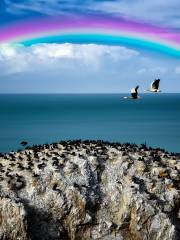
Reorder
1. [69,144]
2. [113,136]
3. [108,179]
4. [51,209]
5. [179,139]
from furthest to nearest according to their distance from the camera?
[113,136] → [179,139] → [69,144] → [108,179] → [51,209]

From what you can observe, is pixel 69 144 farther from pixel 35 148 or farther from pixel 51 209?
pixel 51 209

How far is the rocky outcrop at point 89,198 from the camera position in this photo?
34438 millimetres

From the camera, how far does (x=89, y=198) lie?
35656 mm

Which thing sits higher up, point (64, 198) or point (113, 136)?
point (64, 198)

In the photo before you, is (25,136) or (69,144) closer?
(69,144)

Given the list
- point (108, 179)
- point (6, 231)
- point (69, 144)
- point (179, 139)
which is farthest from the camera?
point (179, 139)

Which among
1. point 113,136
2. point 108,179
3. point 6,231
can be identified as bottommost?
point 113,136

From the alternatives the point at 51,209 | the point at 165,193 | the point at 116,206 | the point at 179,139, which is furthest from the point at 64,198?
the point at 179,139

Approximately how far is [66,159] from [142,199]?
7.58 metres

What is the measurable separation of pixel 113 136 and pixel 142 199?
534 ft

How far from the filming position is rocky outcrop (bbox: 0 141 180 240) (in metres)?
34.4

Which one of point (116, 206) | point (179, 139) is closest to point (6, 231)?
point (116, 206)

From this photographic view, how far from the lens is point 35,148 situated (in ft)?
142

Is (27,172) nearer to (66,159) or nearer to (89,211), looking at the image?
(66,159)
